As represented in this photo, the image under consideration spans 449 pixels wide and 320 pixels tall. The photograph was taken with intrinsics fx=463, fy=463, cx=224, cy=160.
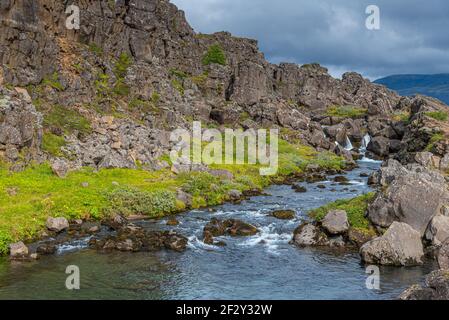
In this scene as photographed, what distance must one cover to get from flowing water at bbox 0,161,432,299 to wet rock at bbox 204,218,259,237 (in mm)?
1184

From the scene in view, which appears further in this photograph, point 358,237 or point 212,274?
point 358,237

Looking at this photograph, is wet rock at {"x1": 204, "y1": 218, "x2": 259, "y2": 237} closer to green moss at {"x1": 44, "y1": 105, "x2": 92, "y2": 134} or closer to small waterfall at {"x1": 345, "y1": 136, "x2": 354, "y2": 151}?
green moss at {"x1": 44, "y1": 105, "x2": 92, "y2": 134}

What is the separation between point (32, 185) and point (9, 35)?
39.8 meters

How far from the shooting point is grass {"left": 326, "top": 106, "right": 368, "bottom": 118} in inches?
6093

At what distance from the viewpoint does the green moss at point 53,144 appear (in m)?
63.6

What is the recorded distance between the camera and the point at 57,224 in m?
42.9

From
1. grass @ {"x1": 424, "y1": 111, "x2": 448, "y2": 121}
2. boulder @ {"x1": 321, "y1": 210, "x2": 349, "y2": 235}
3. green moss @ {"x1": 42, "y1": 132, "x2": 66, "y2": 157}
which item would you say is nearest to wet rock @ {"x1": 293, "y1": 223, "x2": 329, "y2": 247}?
boulder @ {"x1": 321, "y1": 210, "x2": 349, "y2": 235}

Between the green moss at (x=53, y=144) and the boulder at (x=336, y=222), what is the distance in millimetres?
38491

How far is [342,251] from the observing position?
40.0m

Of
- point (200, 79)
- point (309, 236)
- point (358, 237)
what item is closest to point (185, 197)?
point (309, 236)

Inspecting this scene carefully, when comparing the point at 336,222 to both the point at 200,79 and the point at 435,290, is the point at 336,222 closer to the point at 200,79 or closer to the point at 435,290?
the point at 435,290

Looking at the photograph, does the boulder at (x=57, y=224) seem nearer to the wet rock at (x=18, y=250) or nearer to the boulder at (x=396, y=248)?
the wet rock at (x=18, y=250)

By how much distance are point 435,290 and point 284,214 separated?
28492mm
